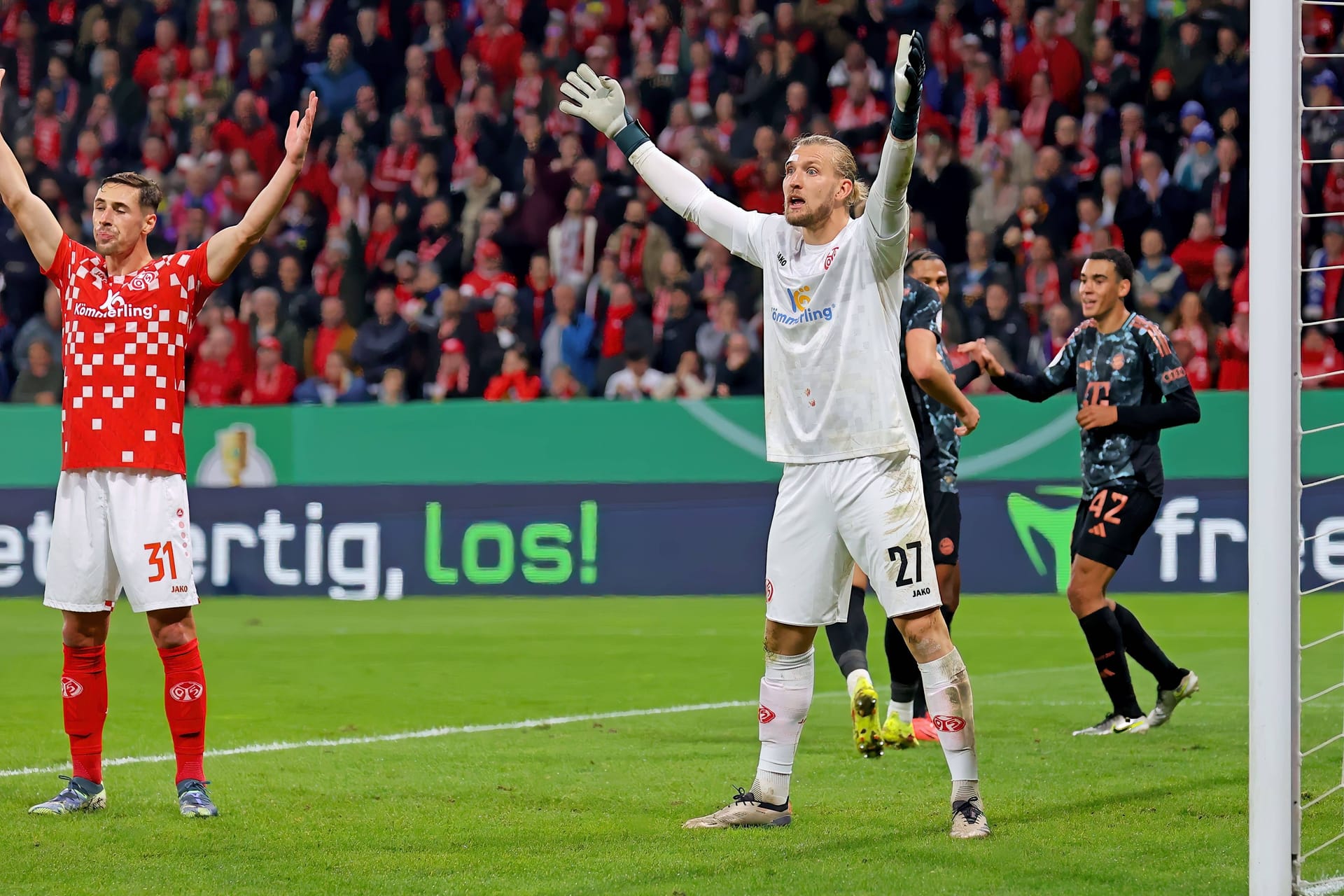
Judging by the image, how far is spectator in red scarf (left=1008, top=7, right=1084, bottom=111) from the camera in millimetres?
18516

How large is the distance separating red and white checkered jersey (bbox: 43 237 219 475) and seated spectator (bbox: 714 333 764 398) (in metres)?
9.75

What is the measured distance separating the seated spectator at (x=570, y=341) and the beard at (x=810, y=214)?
1085cm

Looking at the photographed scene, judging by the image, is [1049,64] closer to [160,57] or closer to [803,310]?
[160,57]

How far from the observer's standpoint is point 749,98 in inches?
755

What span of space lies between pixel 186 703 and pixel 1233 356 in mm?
11291

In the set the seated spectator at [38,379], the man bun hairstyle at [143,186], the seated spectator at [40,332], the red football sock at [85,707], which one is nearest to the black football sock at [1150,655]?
the red football sock at [85,707]

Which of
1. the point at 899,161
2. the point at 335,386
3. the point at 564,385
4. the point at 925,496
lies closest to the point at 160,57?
the point at 335,386

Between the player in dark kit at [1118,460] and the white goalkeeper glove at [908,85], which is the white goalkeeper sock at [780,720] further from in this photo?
the player in dark kit at [1118,460]

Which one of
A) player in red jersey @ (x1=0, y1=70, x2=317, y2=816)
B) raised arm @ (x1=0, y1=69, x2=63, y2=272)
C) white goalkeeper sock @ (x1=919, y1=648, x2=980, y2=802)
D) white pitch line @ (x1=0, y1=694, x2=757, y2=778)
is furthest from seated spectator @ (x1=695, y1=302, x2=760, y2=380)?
white goalkeeper sock @ (x1=919, y1=648, x2=980, y2=802)

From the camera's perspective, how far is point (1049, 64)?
18.6m

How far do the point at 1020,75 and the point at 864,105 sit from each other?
5.65 ft

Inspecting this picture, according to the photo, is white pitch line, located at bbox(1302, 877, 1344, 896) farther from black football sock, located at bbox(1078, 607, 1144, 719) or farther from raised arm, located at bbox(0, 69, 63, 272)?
raised arm, located at bbox(0, 69, 63, 272)

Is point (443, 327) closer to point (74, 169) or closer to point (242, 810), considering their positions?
point (74, 169)

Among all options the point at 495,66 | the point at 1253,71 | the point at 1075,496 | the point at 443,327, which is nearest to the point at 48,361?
the point at 443,327
